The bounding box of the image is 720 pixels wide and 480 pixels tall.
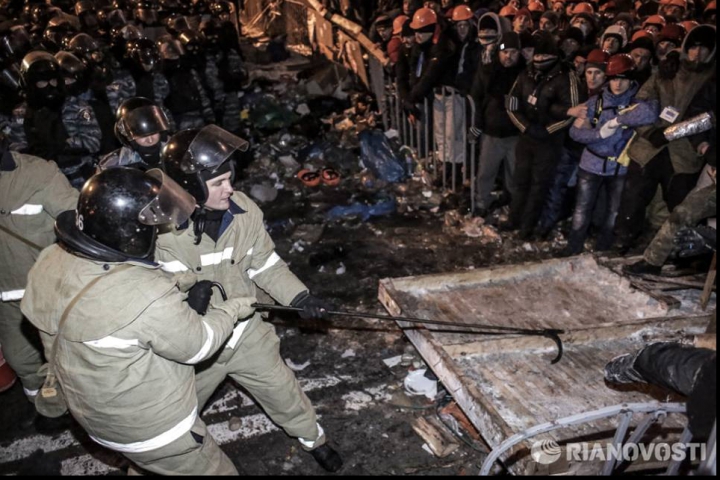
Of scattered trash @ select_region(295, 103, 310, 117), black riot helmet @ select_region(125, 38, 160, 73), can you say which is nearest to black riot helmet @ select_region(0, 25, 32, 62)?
black riot helmet @ select_region(125, 38, 160, 73)

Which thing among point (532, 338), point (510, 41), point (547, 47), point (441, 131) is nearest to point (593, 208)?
point (547, 47)

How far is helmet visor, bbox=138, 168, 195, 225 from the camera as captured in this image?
7.39ft

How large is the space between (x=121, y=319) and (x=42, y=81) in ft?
13.1

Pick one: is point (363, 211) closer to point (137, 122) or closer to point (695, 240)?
point (137, 122)

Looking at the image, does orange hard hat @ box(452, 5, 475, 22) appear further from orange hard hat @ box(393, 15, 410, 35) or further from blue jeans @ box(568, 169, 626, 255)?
blue jeans @ box(568, 169, 626, 255)

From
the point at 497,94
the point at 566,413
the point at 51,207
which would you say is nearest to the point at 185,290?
the point at 51,207

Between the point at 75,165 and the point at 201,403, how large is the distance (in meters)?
3.46

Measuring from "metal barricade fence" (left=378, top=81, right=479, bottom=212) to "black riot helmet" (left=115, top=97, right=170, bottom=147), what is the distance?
11.2 ft

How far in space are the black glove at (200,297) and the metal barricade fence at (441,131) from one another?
4393 mm

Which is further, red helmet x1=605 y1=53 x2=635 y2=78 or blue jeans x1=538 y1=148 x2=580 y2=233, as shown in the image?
blue jeans x1=538 y1=148 x2=580 y2=233

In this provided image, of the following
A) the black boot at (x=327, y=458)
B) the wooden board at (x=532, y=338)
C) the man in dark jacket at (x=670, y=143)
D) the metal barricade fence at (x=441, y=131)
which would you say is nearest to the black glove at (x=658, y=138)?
the man in dark jacket at (x=670, y=143)

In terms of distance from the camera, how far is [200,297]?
269cm

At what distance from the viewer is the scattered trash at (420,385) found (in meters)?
4.08
